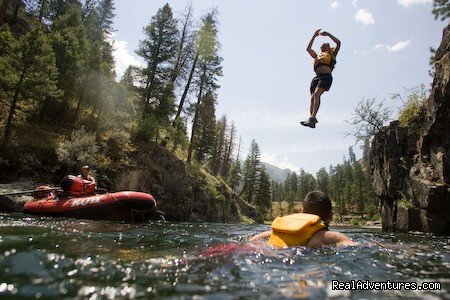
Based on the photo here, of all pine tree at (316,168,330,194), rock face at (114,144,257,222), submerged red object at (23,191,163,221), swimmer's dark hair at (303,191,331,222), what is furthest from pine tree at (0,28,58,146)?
pine tree at (316,168,330,194)

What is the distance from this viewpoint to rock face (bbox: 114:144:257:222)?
25.1 m

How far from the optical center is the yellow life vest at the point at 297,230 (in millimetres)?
5191

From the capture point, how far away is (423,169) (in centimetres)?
1898

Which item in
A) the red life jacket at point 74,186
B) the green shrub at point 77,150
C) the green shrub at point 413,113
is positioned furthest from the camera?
the green shrub at point 413,113

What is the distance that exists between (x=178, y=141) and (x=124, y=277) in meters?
29.6

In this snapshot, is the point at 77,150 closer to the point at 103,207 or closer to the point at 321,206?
the point at 103,207

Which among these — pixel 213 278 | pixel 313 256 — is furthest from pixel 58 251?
pixel 313 256

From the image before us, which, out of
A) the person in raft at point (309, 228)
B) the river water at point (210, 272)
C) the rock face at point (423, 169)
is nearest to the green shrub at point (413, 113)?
the rock face at point (423, 169)

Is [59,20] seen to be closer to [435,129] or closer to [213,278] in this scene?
[435,129]

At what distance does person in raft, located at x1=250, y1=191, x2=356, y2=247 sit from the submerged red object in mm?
8421

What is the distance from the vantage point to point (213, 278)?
3.36 m

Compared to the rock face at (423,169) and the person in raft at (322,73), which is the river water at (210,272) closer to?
the person in raft at (322,73)

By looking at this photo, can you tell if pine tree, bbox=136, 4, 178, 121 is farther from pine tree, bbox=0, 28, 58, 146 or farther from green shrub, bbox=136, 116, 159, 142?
A: pine tree, bbox=0, 28, 58, 146

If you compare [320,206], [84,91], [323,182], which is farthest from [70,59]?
[323,182]
